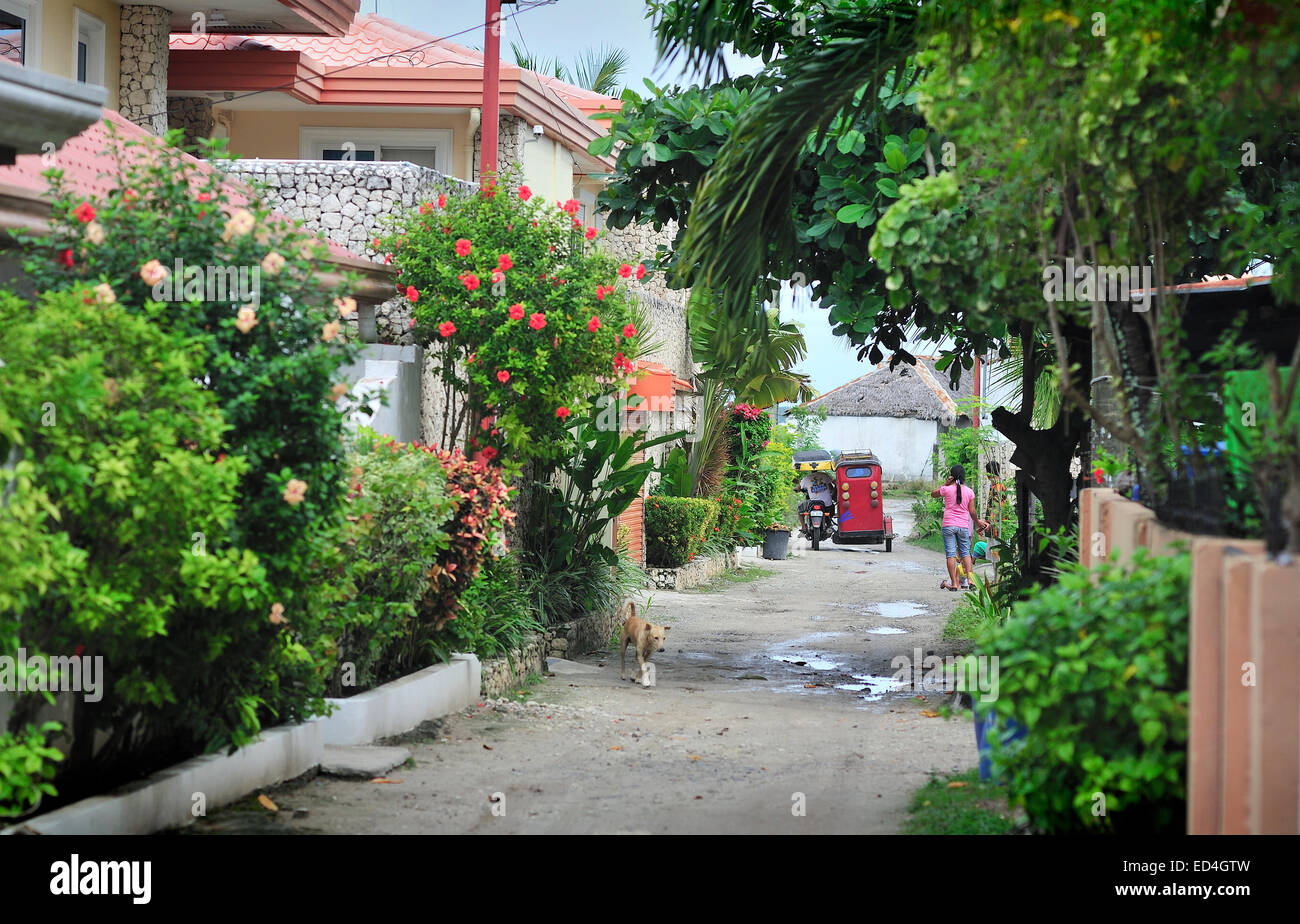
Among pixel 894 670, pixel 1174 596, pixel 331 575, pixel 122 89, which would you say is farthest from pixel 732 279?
pixel 122 89

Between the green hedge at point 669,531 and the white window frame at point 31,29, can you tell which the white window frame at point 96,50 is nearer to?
the white window frame at point 31,29

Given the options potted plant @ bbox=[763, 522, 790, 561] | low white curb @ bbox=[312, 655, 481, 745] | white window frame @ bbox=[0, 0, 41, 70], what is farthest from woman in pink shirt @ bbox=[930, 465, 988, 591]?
white window frame @ bbox=[0, 0, 41, 70]

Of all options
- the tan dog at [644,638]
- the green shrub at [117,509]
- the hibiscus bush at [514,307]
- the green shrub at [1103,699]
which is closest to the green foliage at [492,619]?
the tan dog at [644,638]

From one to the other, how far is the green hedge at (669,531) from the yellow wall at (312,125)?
6545 millimetres

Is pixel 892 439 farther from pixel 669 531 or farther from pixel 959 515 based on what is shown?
pixel 959 515

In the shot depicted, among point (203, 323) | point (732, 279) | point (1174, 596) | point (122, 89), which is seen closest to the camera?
point (1174, 596)

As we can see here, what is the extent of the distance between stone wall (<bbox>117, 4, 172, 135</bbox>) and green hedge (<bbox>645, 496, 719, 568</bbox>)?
34.0 ft

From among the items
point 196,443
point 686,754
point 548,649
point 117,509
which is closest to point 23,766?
point 117,509

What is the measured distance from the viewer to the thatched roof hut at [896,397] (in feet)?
186

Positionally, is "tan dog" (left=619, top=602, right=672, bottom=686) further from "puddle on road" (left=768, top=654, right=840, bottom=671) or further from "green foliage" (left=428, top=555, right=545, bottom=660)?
"puddle on road" (left=768, top=654, right=840, bottom=671)

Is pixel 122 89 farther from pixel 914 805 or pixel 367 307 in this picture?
pixel 914 805
